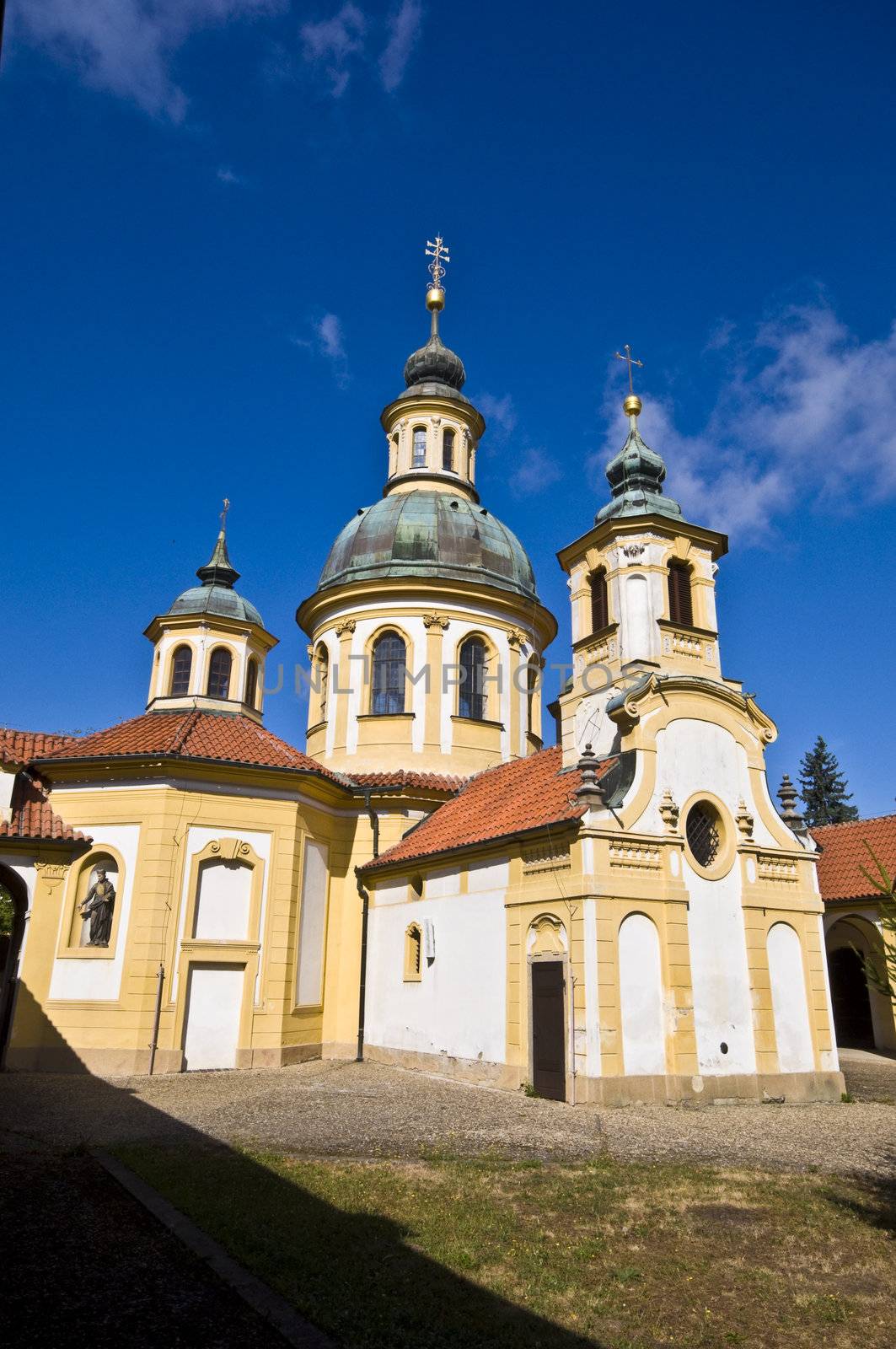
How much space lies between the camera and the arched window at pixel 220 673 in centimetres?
2662

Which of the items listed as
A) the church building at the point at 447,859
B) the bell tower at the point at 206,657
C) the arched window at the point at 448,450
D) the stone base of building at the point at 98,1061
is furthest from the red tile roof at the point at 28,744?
the arched window at the point at 448,450

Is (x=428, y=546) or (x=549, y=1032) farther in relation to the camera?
(x=428, y=546)

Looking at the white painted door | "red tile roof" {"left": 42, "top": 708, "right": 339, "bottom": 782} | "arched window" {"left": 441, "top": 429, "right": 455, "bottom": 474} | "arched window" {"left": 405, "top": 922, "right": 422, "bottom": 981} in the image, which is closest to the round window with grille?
"arched window" {"left": 405, "top": 922, "right": 422, "bottom": 981}

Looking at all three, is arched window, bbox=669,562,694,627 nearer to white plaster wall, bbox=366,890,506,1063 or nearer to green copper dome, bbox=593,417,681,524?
green copper dome, bbox=593,417,681,524

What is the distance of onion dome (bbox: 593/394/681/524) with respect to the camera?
2017 centimetres

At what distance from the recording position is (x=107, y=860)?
2044 cm

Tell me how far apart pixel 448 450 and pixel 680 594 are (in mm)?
14242

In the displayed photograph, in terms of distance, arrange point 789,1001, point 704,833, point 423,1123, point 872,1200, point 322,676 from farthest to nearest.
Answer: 1. point 322,676
2. point 704,833
3. point 789,1001
4. point 423,1123
5. point 872,1200

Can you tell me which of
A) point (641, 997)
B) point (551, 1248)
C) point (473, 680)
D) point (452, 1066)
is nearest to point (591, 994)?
point (641, 997)

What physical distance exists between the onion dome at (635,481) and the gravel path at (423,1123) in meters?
11.7

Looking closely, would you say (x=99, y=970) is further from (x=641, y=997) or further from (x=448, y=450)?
(x=448, y=450)

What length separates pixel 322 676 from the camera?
28.1 m

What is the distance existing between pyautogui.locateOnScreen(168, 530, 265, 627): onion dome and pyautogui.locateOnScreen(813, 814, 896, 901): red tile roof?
17691 mm

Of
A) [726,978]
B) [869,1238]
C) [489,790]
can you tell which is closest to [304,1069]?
[489,790]
